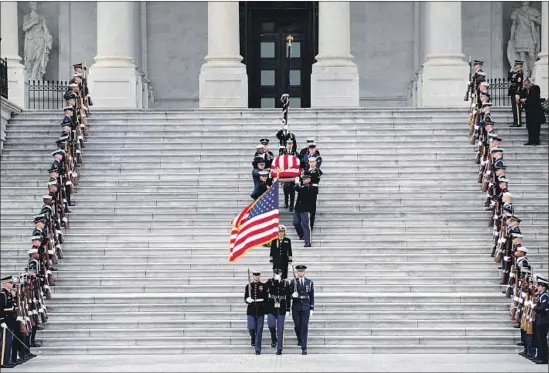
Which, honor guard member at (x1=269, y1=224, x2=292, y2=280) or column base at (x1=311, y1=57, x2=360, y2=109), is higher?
column base at (x1=311, y1=57, x2=360, y2=109)

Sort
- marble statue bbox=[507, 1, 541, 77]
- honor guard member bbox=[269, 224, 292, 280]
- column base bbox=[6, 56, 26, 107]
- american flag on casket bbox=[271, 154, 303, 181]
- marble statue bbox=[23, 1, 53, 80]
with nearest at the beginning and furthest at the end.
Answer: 1. honor guard member bbox=[269, 224, 292, 280]
2. american flag on casket bbox=[271, 154, 303, 181]
3. column base bbox=[6, 56, 26, 107]
4. marble statue bbox=[507, 1, 541, 77]
5. marble statue bbox=[23, 1, 53, 80]

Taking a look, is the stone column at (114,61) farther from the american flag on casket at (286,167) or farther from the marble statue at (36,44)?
the american flag on casket at (286,167)

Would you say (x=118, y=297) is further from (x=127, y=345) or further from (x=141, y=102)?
(x=141, y=102)

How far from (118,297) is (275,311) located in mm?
4464

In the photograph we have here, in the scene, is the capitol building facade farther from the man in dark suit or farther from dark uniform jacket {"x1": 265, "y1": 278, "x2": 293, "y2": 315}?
dark uniform jacket {"x1": 265, "y1": 278, "x2": 293, "y2": 315}

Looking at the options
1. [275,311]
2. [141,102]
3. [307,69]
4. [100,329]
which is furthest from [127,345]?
[307,69]

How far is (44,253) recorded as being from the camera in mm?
37906

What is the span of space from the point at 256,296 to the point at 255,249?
525cm

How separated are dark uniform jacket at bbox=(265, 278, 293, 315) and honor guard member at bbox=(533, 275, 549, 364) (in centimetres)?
531

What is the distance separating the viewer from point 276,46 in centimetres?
5825

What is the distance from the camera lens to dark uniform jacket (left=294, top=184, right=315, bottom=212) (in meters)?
39.5

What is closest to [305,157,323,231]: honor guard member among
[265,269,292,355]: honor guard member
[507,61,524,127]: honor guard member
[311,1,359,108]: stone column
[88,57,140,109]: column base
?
[265,269,292,355]: honor guard member

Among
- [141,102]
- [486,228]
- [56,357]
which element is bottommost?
[56,357]

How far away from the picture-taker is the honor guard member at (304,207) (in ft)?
130
